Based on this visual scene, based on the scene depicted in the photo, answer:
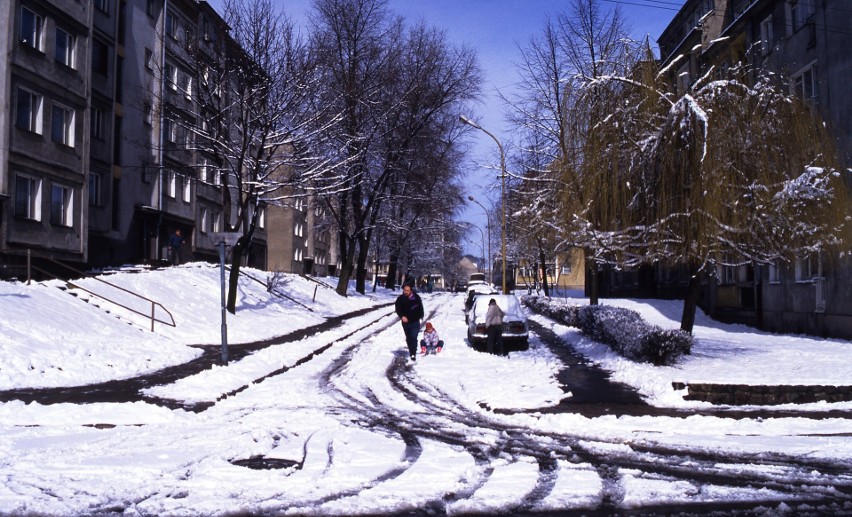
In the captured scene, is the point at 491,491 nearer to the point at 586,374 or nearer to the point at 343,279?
the point at 586,374

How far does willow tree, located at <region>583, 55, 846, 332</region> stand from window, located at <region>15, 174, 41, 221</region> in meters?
18.6

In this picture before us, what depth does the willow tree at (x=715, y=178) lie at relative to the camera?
48.6 ft

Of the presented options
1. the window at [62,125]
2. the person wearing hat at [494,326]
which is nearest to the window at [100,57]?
the window at [62,125]

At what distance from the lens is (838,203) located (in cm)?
1548

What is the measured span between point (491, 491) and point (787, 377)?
354 inches

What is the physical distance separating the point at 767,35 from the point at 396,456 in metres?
24.7

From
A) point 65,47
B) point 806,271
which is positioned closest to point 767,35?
point 806,271

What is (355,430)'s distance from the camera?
30.6 feet

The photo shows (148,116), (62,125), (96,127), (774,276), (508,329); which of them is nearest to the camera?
(508,329)

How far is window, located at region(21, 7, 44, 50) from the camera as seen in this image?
976 inches

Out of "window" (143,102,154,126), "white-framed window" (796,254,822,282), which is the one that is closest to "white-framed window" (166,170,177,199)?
"window" (143,102,154,126)

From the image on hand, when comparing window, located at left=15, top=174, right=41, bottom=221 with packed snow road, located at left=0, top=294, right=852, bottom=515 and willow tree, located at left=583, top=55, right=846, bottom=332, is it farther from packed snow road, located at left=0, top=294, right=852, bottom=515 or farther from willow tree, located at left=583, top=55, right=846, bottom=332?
willow tree, located at left=583, top=55, right=846, bottom=332

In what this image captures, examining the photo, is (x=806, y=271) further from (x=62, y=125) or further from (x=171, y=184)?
(x=171, y=184)

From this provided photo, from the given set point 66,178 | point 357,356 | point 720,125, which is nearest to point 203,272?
point 66,178
